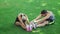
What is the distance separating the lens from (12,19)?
6.90m

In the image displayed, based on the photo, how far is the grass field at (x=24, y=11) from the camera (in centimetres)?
607

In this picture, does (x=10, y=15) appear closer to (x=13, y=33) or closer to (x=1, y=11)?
(x=1, y=11)

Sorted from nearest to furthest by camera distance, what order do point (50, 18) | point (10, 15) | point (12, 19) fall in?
point (50, 18) < point (12, 19) < point (10, 15)

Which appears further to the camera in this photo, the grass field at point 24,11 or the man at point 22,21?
the man at point 22,21

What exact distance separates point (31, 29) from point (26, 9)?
6.68 feet

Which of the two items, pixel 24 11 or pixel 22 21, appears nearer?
pixel 22 21

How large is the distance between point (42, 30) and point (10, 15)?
1757 millimetres

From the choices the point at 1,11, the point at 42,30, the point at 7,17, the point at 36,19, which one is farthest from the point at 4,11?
the point at 42,30

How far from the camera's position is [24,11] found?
7711 millimetres

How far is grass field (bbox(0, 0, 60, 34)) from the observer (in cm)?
607

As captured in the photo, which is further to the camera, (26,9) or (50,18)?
(26,9)

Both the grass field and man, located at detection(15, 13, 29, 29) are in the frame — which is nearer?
the grass field

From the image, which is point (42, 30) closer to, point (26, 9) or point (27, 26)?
point (27, 26)

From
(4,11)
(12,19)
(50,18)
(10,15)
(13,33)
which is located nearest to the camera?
(13,33)
